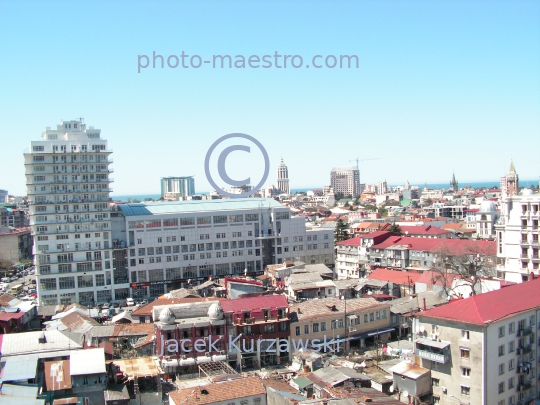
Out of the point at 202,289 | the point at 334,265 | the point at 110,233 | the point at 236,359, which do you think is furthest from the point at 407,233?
the point at 236,359

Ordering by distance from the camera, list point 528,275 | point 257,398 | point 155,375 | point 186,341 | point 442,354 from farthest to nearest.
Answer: point 528,275 < point 186,341 < point 155,375 < point 442,354 < point 257,398

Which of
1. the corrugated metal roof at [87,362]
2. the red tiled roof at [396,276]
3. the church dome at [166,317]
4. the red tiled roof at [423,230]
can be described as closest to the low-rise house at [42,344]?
the corrugated metal roof at [87,362]

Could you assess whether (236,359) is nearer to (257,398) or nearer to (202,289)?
(257,398)

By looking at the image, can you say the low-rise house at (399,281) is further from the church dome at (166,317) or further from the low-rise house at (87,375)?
the low-rise house at (87,375)

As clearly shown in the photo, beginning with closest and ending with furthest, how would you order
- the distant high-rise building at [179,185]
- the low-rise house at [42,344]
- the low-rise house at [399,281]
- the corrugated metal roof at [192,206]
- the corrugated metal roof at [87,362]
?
the corrugated metal roof at [87,362]
the low-rise house at [42,344]
the low-rise house at [399,281]
the corrugated metal roof at [192,206]
the distant high-rise building at [179,185]

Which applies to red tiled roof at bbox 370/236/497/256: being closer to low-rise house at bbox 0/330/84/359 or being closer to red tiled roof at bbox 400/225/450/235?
red tiled roof at bbox 400/225/450/235
